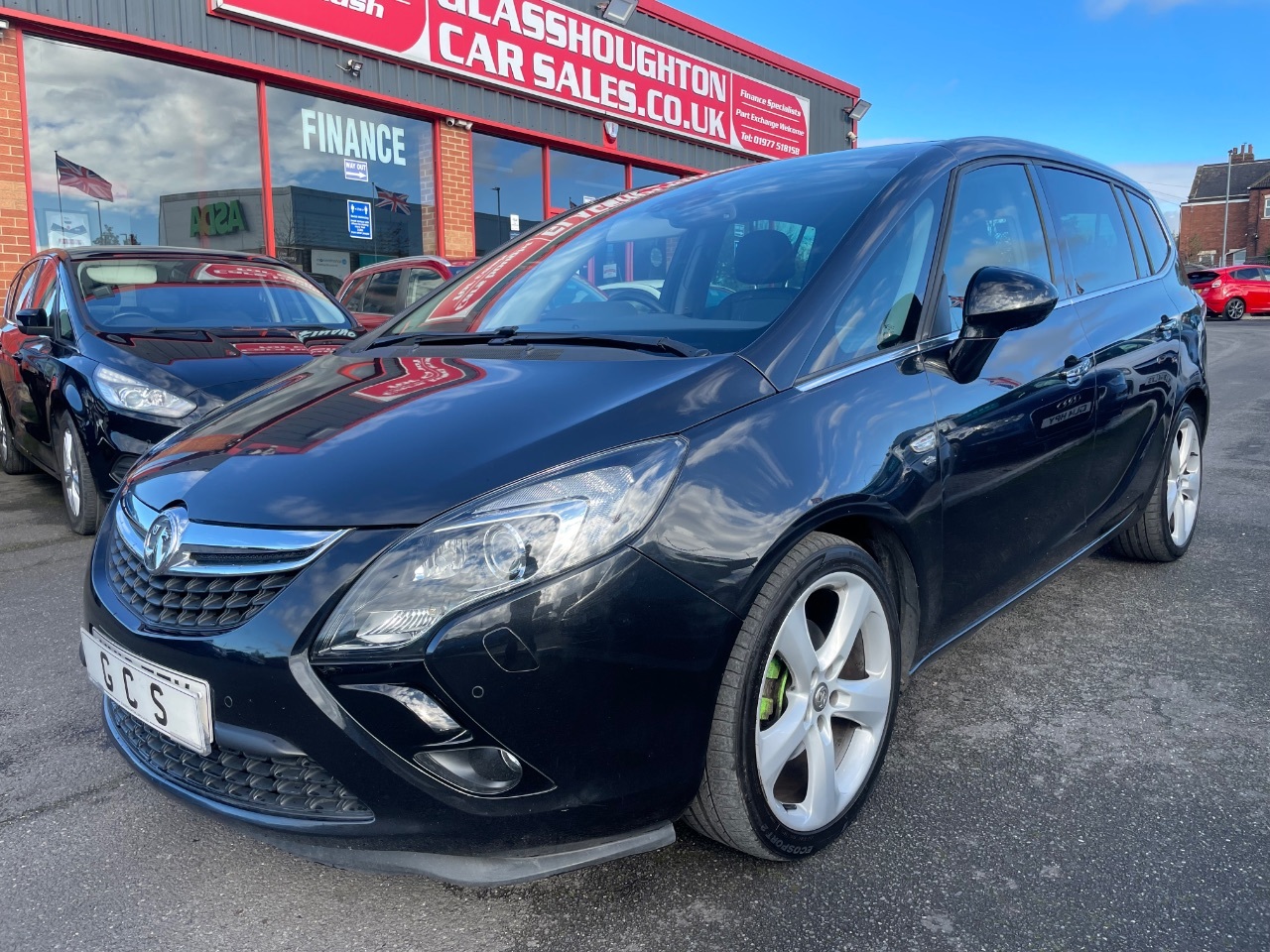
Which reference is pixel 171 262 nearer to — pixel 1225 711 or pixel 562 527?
pixel 562 527

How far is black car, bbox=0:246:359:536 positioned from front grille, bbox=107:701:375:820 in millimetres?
2879

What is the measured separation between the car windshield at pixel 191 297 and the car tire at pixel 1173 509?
4556 mm

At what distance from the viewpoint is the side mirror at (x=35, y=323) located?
5.25 meters

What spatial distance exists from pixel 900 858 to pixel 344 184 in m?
10.2

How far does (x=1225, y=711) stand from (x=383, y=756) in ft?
7.90

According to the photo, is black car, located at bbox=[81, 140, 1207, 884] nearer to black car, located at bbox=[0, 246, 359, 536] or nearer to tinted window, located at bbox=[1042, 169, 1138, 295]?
tinted window, located at bbox=[1042, 169, 1138, 295]

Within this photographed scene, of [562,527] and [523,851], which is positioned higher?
[562,527]

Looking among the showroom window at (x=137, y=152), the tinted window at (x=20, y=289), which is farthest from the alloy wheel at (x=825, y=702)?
the showroom window at (x=137, y=152)

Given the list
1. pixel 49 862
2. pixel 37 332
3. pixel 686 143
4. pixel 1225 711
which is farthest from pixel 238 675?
pixel 686 143

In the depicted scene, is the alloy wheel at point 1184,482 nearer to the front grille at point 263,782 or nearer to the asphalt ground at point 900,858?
the asphalt ground at point 900,858

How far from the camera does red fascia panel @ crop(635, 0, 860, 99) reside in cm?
1400

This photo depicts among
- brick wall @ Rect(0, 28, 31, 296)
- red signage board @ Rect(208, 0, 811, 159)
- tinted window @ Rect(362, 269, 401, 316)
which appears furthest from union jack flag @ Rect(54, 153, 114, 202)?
tinted window @ Rect(362, 269, 401, 316)

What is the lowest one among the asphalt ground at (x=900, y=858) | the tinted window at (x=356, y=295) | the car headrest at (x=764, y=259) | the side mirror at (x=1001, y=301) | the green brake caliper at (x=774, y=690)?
the asphalt ground at (x=900, y=858)

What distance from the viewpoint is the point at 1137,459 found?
3.43 meters
